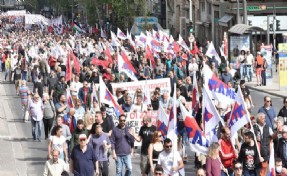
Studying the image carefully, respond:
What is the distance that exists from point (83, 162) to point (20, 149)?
895 centimetres

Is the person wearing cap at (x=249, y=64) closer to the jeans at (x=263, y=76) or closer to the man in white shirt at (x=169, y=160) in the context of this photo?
the jeans at (x=263, y=76)

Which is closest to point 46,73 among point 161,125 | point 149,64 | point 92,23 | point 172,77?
point 149,64

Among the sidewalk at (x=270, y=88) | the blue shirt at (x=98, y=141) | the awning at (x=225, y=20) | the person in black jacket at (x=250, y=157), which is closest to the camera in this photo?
the person in black jacket at (x=250, y=157)

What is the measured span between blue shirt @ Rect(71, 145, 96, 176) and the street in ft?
14.3

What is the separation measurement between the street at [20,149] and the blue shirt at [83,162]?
172 inches

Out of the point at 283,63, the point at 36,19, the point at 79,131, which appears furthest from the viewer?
the point at 36,19

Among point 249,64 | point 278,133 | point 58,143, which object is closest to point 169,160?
Result: point 278,133

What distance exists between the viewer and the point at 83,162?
17.6m

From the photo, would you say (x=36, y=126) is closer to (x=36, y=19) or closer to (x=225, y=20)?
(x=225, y=20)

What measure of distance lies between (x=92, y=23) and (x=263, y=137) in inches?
3310

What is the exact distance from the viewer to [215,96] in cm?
2373

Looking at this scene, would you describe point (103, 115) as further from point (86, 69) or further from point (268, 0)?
point (268, 0)

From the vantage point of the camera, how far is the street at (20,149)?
22.9 meters

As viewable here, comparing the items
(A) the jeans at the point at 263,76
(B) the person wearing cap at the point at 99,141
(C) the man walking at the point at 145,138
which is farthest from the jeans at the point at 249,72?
(B) the person wearing cap at the point at 99,141
